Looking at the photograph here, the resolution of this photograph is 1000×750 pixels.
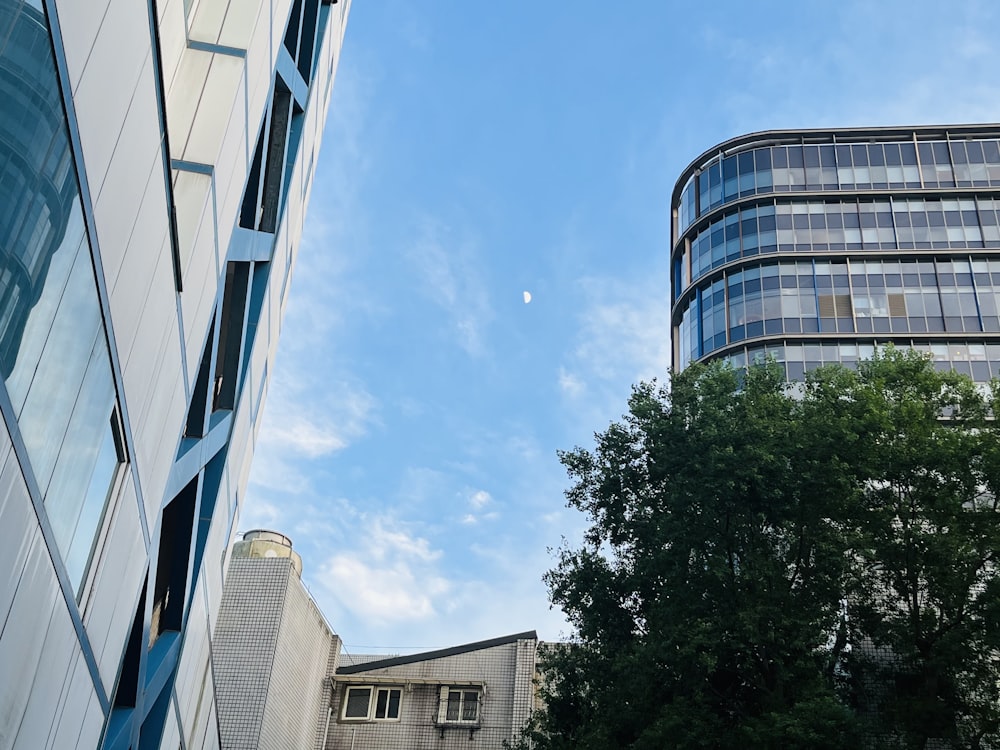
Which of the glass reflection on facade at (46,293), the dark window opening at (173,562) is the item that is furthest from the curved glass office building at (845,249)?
the glass reflection on facade at (46,293)

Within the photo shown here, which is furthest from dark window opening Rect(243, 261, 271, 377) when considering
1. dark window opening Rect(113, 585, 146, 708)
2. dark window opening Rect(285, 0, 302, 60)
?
dark window opening Rect(113, 585, 146, 708)

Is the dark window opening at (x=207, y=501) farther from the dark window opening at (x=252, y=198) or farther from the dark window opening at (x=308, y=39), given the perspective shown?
the dark window opening at (x=308, y=39)

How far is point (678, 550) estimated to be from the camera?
19250 millimetres

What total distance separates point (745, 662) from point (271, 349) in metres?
11.9

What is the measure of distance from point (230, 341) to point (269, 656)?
14810mm

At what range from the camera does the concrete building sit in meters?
26.3

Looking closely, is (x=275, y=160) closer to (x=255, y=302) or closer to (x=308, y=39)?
(x=255, y=302)

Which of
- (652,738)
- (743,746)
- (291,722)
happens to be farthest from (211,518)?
(291,722)

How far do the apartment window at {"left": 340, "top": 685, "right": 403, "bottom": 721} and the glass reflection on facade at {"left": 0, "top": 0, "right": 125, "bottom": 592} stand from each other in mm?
25658

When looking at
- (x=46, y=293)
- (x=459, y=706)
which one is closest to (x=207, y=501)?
(x=46, y=293)

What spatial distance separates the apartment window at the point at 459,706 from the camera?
30.8 m

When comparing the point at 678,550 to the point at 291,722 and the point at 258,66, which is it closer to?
the point at 258,66

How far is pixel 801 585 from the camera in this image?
18.5m

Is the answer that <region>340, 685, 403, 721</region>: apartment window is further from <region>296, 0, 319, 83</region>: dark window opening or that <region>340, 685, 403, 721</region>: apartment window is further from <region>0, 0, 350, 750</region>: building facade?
<region>296, 0, 319, 83</region>: dark window opening
